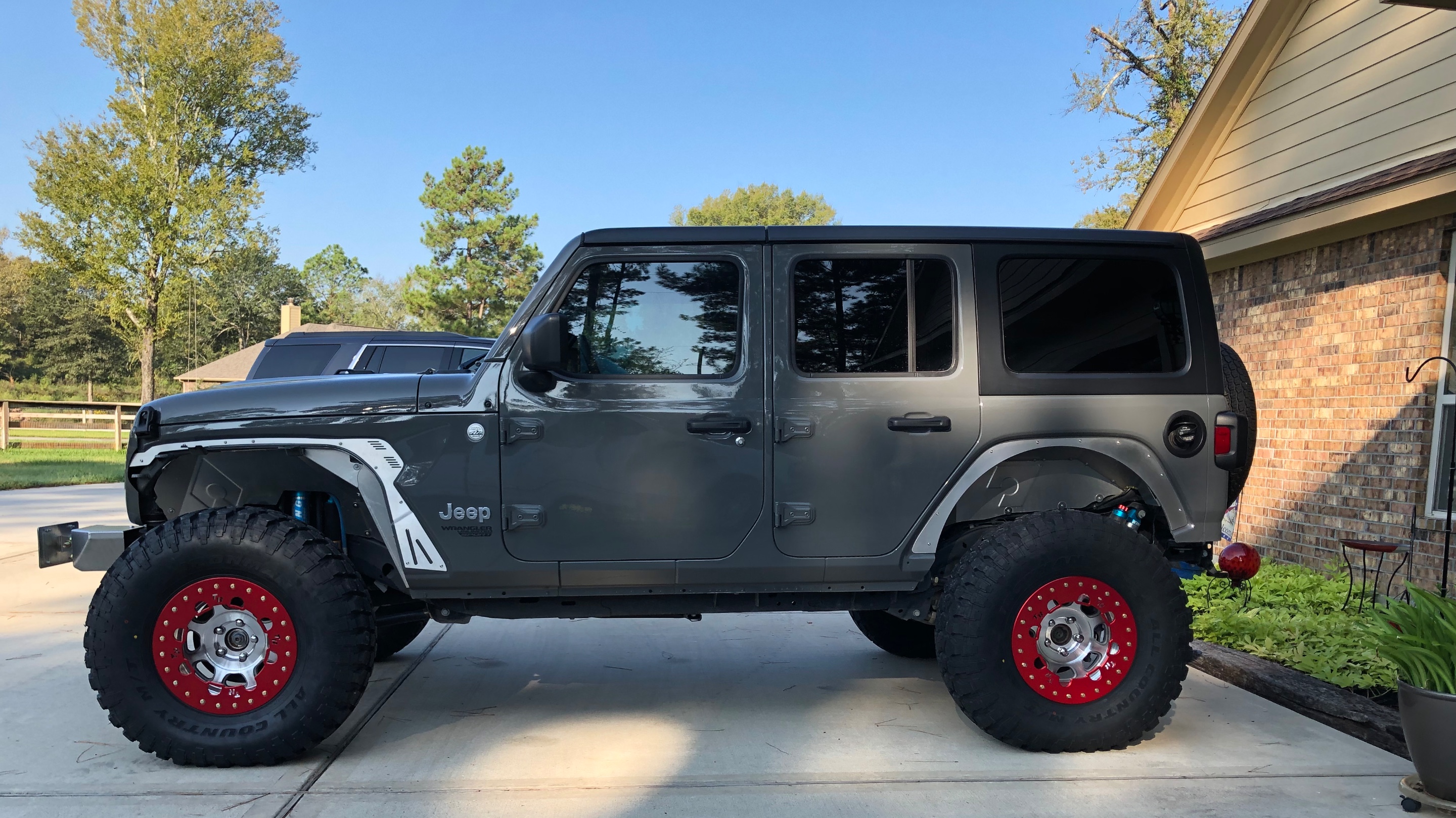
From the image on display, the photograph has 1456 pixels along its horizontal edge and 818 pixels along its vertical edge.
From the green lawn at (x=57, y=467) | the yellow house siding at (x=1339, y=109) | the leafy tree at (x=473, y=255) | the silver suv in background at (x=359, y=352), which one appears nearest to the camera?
the yellow house siding at (x=1339, y=109)

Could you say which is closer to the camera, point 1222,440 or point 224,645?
point 224,645

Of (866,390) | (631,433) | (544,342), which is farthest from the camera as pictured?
(866,390)

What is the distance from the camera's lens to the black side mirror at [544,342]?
3.77 m

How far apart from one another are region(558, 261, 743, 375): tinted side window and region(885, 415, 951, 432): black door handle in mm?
713

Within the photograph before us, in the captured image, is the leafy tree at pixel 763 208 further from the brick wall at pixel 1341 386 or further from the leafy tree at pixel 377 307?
the brick wall at pixel 1341 386

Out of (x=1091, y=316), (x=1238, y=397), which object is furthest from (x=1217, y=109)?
(x=1091, y=316)

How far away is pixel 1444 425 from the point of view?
244 inches

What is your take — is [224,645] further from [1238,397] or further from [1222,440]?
[1238,397]

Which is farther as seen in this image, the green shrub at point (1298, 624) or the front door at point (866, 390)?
the green shrub at point (1298, 624)

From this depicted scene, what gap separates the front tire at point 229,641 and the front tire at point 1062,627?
95.3 inches

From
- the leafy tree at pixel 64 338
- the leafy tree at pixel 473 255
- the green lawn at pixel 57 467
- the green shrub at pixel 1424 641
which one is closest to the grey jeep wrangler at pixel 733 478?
the green shrub at pixel 1424 641

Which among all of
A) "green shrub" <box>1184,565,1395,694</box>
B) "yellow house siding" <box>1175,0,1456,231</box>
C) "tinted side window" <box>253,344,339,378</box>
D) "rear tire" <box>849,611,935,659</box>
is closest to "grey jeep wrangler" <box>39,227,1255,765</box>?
"green shrub" <box>1184,565,1395,694</box>

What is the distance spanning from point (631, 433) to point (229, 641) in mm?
1784

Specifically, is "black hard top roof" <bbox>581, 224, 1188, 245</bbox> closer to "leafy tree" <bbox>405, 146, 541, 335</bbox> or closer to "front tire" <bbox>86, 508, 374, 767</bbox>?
"front tire" <bbox>86, 508, 374, 767</bbox>
